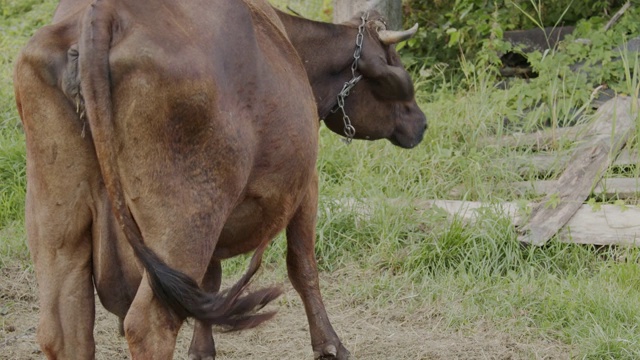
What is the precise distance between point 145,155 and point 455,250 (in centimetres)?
323

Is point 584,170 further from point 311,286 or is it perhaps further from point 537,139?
point 311,286

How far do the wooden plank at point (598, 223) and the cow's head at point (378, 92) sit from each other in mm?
1160

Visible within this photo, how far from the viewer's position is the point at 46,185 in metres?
3.61

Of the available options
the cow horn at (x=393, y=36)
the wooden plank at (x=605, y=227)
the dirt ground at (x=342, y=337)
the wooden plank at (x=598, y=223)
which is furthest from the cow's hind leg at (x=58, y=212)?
the wooden plank at (x=605, y=227)

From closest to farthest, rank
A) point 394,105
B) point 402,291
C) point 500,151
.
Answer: point 394,105 < point 402,291 < point 500,151

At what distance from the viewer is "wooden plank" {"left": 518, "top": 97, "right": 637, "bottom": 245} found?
6254mm

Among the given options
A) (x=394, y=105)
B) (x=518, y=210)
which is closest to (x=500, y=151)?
(x=518, y=210)

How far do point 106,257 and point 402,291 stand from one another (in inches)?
109

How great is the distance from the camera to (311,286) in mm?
5184

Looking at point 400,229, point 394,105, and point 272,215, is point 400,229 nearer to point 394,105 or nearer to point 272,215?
point 394,105

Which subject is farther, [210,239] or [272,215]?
[272,215]

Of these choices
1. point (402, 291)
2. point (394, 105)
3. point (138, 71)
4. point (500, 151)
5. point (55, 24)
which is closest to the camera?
point (138, 71)

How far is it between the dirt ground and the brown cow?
1725 millimetres

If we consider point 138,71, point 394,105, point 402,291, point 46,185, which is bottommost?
point 402,291
